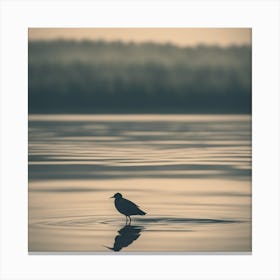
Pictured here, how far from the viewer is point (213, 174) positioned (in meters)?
12.9

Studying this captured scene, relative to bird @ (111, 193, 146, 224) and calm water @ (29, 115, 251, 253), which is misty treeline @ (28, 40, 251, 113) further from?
bird @ (111, 193, 146, 224)

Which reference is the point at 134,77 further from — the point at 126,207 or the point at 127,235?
the point at 127,235

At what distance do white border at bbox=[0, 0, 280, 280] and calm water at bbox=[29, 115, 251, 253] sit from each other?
0.13 m

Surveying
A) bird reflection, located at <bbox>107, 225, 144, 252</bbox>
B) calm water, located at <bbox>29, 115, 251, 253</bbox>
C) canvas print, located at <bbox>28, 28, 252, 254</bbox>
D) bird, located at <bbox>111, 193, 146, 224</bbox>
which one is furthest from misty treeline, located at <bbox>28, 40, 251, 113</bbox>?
bird reflection, located at <bbox>107, 225, 144, 252</bbox>

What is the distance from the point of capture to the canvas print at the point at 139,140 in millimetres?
12734

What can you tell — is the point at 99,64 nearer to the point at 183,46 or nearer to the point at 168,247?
the point at 183,46

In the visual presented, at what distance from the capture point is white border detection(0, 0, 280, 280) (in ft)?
41.0
